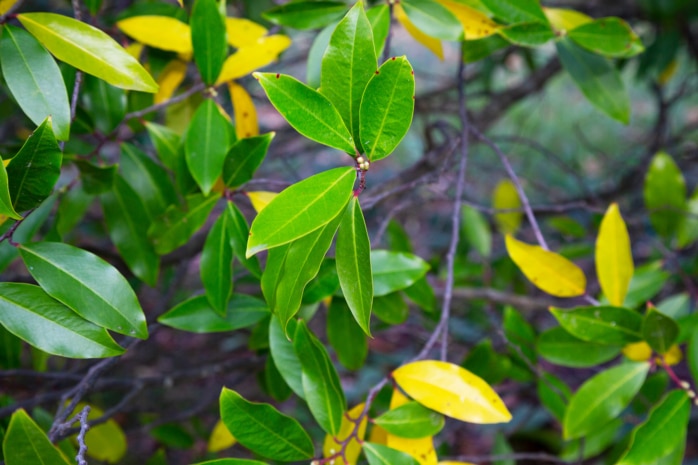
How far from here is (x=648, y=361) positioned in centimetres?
88

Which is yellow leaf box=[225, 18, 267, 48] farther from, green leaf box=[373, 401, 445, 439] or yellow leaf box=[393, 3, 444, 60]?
green leaf box=[373, 401, 445, 439]

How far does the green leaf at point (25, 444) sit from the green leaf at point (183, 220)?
0.95ft

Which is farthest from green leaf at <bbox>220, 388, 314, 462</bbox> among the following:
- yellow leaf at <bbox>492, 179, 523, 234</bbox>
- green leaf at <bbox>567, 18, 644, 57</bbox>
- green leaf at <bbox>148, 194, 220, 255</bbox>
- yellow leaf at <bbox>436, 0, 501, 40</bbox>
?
yellow leaf at <bbox>492, 179, 523, 234</bbox>

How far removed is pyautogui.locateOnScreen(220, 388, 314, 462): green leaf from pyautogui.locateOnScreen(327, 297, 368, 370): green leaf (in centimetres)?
21

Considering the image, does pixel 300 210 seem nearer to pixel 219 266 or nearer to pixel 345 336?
pixel 219 266

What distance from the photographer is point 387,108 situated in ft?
1.81

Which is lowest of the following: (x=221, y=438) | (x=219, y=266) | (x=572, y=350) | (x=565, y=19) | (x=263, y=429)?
(x=221, y=438)

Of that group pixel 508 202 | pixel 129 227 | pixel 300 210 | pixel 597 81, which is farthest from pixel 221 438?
pixel 508 202

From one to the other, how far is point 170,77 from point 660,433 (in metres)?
0.91

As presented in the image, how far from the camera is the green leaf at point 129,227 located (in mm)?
850

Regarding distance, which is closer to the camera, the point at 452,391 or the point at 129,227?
the point at 452,391

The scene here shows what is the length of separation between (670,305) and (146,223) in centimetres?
96

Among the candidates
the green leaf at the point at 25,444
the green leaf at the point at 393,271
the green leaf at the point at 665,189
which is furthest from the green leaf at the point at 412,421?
the green leaf at the point at 665,189

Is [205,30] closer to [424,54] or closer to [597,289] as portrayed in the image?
[597,289]
